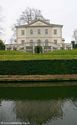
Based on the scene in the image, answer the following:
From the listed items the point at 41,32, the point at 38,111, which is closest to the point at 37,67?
the point at 38,111

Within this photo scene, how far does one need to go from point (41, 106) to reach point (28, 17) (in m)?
51.4

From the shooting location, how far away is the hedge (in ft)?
75.3

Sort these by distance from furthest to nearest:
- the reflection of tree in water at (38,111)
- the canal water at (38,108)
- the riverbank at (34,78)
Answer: the riverbank at (34,78)
the reflection of tree in water at (38,111)
the canal water at (38,108)

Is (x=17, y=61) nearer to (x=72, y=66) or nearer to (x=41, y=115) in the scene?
(x=72, y=66)

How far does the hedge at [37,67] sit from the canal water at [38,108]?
6713 mm

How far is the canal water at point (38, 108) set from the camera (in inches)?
375

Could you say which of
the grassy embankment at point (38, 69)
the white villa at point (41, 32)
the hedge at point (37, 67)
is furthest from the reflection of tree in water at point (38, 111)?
the white villa at point (41, 32)

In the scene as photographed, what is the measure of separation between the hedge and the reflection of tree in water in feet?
32.5

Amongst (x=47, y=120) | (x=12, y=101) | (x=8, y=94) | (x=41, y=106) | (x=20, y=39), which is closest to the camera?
(x=47, y=120)

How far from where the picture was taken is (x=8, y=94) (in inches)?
616

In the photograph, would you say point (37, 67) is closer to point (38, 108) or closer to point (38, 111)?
point (38, 108)

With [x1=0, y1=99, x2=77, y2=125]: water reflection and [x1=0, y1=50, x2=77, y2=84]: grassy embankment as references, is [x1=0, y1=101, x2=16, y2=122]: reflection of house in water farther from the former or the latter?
[x1=0, y1=50, x2=77, y2=84]: grassy embankment

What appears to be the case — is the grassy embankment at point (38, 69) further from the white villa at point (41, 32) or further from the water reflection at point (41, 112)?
the white villa at point (41, 32)

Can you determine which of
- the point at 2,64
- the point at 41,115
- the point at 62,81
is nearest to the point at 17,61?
the point at 2,64
